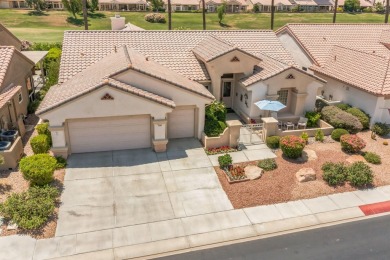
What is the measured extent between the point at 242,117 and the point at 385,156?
9.60m

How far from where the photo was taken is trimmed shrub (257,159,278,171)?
62.6 ft

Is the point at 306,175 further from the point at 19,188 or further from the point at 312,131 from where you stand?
the point at 19,188

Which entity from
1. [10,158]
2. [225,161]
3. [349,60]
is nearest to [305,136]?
[225,161]

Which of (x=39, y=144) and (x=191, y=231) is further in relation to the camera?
(x=39, y=144)

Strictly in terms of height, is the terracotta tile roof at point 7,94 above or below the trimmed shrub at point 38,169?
above

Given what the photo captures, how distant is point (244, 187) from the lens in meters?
17.4

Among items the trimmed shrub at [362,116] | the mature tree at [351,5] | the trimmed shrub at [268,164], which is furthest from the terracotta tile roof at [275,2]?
the trimmed shrub at [268,164]

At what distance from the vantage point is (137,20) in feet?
279

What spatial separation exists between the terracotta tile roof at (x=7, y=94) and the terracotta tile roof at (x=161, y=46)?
9.51 feet

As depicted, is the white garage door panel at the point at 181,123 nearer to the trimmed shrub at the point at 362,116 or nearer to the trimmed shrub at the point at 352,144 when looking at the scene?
the trimmed shrub at the point at 352,144

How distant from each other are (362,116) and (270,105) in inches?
266

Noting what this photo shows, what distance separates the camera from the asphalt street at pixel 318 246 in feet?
43.6

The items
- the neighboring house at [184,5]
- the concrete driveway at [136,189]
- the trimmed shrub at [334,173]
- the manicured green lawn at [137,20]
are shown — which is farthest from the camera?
the neighboring house at [184,5]

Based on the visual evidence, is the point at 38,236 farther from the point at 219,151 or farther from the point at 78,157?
the point at 219,151
